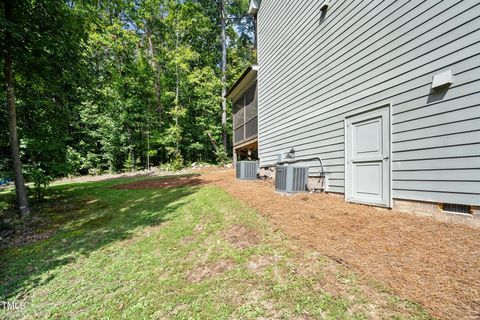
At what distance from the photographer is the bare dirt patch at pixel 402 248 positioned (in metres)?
1.73

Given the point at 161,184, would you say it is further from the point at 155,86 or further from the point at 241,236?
the point at 155,86

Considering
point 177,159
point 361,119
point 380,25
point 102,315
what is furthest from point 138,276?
point 177,159

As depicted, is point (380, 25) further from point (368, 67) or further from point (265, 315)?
point (265, 315)

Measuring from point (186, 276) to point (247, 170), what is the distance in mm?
6336

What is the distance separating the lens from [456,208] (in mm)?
2918

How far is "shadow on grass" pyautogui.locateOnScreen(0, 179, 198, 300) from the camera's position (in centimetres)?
290

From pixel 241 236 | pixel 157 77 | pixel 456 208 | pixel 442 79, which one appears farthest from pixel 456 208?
pixel 157 77

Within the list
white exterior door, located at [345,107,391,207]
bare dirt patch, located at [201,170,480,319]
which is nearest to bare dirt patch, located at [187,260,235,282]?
bare dirt patch, located at [201,170,480,319]

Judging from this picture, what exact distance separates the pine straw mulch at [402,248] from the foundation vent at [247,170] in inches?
180

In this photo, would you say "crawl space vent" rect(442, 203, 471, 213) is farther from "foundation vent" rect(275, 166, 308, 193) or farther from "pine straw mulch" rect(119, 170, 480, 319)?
"foundation vent" rect(275, 166, 308, 193)

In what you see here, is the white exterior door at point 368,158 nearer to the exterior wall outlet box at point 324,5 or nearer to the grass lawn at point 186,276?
the grass lawn at point 186,276

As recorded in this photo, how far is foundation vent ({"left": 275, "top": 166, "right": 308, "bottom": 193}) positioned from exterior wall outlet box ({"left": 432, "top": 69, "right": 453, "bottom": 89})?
3.02 meters

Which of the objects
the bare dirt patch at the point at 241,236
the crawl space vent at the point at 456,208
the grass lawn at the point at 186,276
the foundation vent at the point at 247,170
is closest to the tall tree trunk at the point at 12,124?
the grass lawn at the point at 186,276

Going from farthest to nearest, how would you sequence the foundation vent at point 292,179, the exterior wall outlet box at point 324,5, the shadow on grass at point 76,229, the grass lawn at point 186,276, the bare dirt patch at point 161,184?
the bare dirt patch at point 161,184
the foundation vent at point 292,179
the exterior wall outlet box at point 324,5
the shadow on grass at point 76,229
the grass lawn at point 186,276
